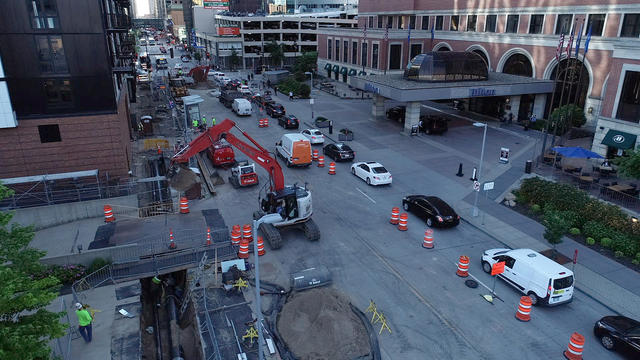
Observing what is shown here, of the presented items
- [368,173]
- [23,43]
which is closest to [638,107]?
[368,173]

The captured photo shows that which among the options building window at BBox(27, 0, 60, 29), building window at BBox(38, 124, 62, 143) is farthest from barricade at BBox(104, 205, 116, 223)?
building window at BBox(27, 0, 60, 29)

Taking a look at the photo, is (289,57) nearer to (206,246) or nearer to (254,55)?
(254,55)

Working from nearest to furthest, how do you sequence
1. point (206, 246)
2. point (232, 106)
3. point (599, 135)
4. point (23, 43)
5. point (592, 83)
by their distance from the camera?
point (206, 246), point (23, 43), point (599, 135), point (592, 83), point (232, 106)

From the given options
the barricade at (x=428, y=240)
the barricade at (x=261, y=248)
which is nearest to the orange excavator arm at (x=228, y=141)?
the barricade at (x=261, y=248)

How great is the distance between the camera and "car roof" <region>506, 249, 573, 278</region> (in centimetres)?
1736

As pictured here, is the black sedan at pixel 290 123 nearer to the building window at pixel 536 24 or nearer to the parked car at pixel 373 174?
the parked car at pixel 373 174

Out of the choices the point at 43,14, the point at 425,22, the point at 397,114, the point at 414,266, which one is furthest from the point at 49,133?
the point at 425,22

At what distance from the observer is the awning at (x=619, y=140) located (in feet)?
104

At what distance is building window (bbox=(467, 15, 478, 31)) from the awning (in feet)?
107

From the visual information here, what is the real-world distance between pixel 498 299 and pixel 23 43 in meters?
28.6

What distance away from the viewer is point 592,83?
4391 centimetres

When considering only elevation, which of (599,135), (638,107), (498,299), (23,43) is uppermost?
(23,43)

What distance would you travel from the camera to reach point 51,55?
25.2 metres

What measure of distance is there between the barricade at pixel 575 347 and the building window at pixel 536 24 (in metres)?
46.0
